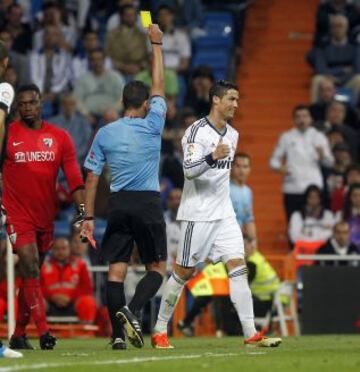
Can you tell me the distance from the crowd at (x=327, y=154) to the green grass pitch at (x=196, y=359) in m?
7.11

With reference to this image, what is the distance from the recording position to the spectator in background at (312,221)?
22516 millimetres

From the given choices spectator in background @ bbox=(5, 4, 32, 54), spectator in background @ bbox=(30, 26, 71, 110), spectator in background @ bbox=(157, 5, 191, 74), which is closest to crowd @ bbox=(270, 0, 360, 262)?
spectator in background @ bbox=(157, 5, 191, 74)

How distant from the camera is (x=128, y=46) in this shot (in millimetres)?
25469

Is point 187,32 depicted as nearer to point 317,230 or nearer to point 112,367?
point 317,230

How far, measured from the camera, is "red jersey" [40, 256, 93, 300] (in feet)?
66.2

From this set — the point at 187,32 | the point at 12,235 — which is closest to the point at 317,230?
the point at 187,32

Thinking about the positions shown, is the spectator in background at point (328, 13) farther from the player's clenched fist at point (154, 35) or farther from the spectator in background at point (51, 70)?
the player's clenched fist at point (154, 35)

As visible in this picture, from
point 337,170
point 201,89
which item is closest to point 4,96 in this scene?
point 337,170

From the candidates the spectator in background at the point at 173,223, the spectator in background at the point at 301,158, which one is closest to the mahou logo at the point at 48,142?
the spectator in background at the point at 173,223

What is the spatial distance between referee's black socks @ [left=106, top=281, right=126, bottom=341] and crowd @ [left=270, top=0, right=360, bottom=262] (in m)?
7.39

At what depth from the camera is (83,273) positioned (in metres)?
20.3

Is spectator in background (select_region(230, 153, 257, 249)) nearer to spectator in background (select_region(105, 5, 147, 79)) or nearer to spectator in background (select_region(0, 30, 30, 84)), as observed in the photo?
spectator in background (select_region(0, 30, 30, 84))

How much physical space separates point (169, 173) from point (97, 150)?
346 inches

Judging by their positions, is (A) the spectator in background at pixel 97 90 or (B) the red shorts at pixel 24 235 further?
(A) the spectator in background at pixel 97 90
